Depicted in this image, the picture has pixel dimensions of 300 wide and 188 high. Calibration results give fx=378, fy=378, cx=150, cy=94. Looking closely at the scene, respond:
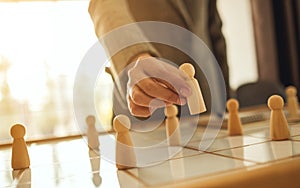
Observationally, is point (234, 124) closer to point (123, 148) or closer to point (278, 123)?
point (278, 123)

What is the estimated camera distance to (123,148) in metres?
0.67

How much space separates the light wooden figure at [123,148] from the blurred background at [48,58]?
184cm

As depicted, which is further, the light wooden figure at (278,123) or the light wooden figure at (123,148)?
the light wooden figure at (278,123)

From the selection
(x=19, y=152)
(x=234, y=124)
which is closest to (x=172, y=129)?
(x=234, y=124)

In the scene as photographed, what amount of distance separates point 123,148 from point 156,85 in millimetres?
127

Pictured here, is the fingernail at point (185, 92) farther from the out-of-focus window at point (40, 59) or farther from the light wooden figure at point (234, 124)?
the out-of-focus window at point (40, 59)

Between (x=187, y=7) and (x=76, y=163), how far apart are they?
3.07ft

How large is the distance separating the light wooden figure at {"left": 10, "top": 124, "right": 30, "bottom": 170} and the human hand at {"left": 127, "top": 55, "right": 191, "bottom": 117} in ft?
0.83

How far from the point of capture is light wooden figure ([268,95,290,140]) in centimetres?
76

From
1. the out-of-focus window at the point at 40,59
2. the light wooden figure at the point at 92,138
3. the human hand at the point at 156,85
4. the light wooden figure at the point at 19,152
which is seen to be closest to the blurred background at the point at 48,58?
the out-of-focus window at the point at 40,59

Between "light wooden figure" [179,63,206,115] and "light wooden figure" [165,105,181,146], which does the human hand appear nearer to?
"light wooden figure" [179,63,206,115]

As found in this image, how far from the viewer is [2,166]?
825mm

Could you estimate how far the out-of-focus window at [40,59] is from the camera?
2617 millimetres

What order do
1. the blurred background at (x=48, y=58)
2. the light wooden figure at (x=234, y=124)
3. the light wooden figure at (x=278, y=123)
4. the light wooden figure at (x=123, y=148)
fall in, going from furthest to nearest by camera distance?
1. the blurred background at (x=48, y=58)
2. the light wooden figure at (x=234, y=124)
3. the light wooden figure at (x=278, y=123)
4. the light wooden figure at (x=123, y=148)
